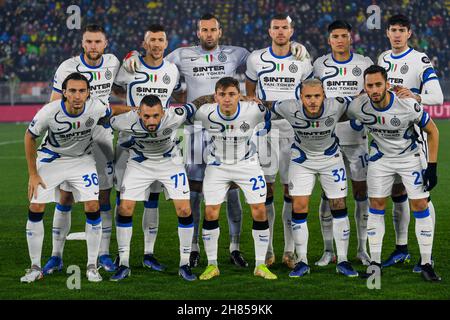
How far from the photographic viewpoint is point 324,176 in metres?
8.23

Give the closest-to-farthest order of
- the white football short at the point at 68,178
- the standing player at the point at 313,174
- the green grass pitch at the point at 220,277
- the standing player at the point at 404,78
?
the green grass pitch at the point at 220,277 → the white football short at the point at 68,178 → the standing player at the point at 313,174 → the standing player at the point at 404,78

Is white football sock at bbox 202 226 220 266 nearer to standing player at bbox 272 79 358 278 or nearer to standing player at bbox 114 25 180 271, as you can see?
standing player at bbox 114 25 180 271

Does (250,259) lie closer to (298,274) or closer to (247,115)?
(298,274)

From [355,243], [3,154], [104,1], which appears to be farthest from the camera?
[104,1]

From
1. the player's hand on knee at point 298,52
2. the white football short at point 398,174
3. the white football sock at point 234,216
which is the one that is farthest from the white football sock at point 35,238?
the white football short at point 398,174

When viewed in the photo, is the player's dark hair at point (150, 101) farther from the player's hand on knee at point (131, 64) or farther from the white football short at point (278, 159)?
the white football short at point (278, 159)

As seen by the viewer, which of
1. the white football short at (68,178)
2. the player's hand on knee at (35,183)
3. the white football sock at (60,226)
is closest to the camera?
the player's hand on knee at (35,183)

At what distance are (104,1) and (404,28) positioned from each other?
26790mm

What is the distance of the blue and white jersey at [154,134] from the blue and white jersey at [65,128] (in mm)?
212

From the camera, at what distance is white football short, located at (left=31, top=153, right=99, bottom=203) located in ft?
26.2

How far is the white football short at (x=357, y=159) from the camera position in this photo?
8.62 metres

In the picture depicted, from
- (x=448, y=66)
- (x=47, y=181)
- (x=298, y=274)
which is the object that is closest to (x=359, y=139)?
(x=298, y=274)

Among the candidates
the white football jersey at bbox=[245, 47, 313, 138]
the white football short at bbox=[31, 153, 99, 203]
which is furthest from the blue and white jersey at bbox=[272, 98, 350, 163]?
the white football short at bbox=[31, 153, 99, 203]

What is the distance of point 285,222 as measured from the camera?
29.3 ft
